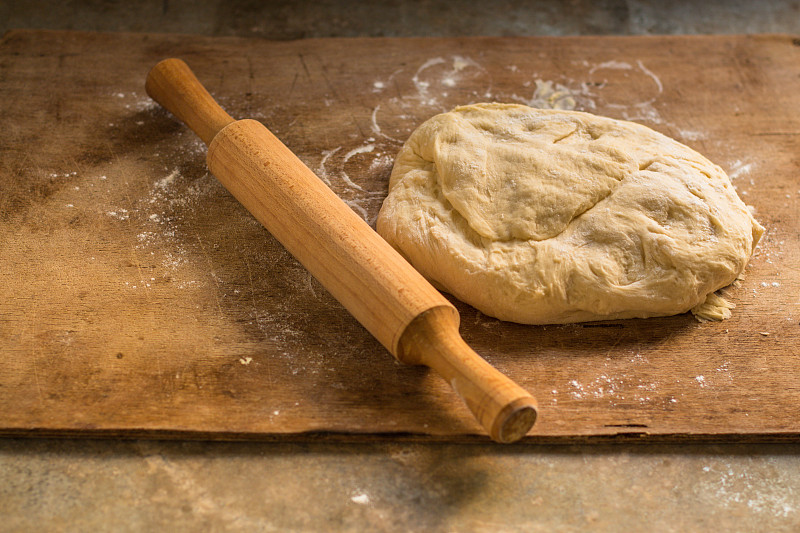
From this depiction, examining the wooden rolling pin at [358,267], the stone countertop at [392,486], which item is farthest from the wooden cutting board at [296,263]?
the wooden rolling pin at [358,267]

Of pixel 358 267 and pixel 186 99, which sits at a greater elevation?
pixel 186 99

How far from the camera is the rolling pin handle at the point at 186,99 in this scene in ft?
8.09

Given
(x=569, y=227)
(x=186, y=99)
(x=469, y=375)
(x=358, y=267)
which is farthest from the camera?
(x=186, y=99)

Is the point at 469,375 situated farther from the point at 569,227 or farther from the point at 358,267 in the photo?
the point at 569,227

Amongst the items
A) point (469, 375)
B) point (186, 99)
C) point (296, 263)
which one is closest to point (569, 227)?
point (469, 375)

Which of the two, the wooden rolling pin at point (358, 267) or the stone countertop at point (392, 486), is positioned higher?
the wooden rolling pin at point (358, 267)

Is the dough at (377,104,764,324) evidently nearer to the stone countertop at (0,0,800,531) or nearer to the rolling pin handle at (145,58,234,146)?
the stone countertop at (0,0,800,531)

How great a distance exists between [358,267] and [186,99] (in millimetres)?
1138

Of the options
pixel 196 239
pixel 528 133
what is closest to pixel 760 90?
pixel 528 133

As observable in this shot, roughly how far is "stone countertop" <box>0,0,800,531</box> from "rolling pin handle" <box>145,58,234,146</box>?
117 cm

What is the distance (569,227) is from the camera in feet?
6.88

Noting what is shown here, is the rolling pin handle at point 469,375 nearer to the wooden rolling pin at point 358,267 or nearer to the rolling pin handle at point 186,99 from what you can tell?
the wooden rolling pin at point 358,267

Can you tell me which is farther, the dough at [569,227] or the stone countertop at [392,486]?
the dough at [569,227]

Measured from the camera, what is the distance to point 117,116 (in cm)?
283
